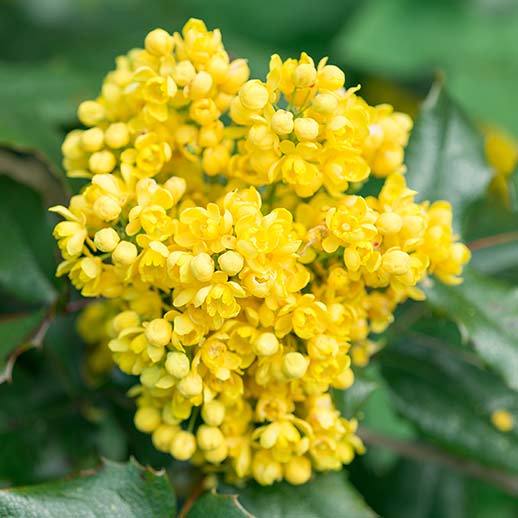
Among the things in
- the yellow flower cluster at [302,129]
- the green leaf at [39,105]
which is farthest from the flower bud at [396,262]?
the green leaf at [39,105]

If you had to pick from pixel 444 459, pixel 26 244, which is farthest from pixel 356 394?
pixel 26 244

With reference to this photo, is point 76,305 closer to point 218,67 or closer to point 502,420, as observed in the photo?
point 218,67

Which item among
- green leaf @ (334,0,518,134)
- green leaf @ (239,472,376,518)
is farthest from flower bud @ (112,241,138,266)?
green leaf @ (334,0,518,134)

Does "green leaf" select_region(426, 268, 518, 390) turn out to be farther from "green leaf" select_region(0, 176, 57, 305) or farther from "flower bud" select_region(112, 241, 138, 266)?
"green leaf" select_region(0, 176, 57, 305)

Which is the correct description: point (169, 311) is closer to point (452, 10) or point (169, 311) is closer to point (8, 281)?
point (8, 281)

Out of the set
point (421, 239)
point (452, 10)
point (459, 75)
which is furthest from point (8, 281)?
point (452, 10)
